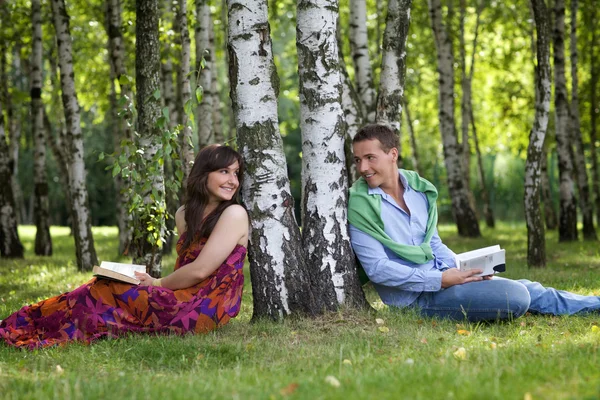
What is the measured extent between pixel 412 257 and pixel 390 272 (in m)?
0.25

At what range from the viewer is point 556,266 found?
10.7m

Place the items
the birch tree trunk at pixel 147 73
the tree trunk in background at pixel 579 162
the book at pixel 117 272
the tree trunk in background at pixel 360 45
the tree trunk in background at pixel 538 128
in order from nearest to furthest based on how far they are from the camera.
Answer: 1. the book at pixel 117 272
2. the birch tree trunk at pixel 147 73
3. the tree trunk in background at pixel 538 128
4. the tree trunk in background at pixel 360 45
5. the tree trunk in background at pixel 579 162

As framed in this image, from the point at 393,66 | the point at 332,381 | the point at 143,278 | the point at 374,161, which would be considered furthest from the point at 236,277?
the point at 393,66

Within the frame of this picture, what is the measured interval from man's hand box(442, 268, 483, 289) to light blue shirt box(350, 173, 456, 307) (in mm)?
47

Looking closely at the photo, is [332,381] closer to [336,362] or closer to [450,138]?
[336,362]

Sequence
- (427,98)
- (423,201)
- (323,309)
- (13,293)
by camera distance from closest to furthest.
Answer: (323,309) < (423,201) < (13,293) < (427,98)

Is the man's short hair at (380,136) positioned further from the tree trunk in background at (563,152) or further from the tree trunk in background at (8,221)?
the tree trunk in background at (8,221)

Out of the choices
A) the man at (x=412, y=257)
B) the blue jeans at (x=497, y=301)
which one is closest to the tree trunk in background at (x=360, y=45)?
the man at (x=412, y=257)

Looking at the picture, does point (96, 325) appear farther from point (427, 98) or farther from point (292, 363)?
point (427, 98)

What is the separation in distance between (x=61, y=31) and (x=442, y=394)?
32.9 feet

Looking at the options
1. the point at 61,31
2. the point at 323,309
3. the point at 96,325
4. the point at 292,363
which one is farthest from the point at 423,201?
the point at 61,31

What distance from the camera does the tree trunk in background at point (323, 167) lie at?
618 cm

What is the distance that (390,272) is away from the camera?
6.09 meters

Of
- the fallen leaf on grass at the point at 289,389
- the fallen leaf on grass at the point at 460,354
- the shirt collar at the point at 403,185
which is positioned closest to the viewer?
the fallen leaf on grass at the point at 289,389
